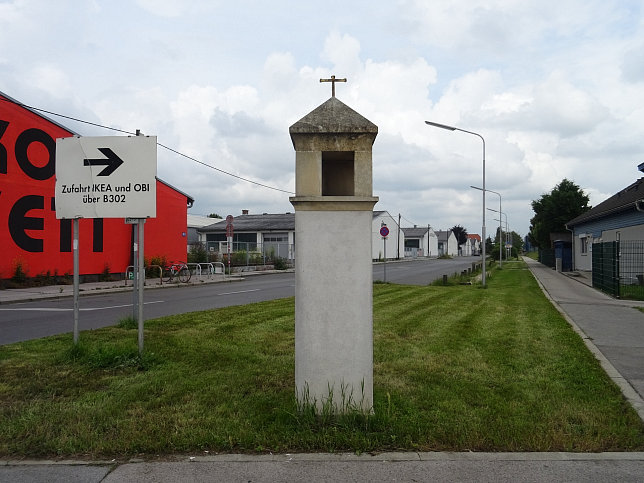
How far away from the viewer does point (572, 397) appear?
5.41 m

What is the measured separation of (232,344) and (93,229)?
56.9ft

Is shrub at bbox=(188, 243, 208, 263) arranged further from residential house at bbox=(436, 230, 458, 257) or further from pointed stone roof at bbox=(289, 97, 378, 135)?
residential house at bbox=(436, 230, 458, 257)

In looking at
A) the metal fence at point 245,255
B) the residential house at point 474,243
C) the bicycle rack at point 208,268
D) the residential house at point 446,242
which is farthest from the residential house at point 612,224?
the residential house at point 474,243

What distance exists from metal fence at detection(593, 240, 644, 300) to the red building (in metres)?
20.2

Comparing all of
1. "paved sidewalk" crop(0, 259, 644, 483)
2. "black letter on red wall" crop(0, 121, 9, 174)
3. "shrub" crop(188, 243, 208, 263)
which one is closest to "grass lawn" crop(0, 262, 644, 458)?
"paved sidewalk" crop(0, 259, 644, 483)

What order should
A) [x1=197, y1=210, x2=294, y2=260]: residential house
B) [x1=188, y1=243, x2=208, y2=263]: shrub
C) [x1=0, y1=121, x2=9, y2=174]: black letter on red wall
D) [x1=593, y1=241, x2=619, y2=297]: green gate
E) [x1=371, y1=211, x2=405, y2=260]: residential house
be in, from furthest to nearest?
[x1=371, y1=211, x2=405, y2=260]: residential house < [x1=197, y1=210, x2=294, y2=260]: residential house < [x1=188, y1=243, x2=208, y2=263]: shrub < [x1=0, y1=121, x2=9, y2=174]: black letter on red wall < [x1=593, y1=241, x2=619, y2=297]: green gate

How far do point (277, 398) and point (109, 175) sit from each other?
396 cm

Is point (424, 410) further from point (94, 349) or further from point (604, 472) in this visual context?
point (94, 349)

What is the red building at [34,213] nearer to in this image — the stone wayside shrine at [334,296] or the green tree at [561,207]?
the stone wayside shrine at [334,296]

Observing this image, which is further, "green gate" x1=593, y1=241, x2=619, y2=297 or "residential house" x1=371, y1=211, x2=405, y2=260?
"residential house" x1=371, y1=211, x2=405, y2=260

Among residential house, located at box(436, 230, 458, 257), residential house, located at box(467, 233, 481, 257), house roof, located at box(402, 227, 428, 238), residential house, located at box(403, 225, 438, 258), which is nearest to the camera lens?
residential house, located at box(403, 225, 438, 258)

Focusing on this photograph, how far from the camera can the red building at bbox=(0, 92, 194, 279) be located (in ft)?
63.6

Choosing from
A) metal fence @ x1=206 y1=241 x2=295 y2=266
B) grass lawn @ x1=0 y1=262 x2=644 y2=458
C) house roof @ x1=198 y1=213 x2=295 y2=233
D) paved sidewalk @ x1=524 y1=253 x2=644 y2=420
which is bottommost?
paved sidewalk @ x1=524 y1=253 x2=644 y2=420

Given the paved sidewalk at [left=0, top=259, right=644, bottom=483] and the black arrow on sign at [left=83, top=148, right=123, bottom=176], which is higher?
the black arrow on sign at [left=83, top=148, right=123, bottom=176]
